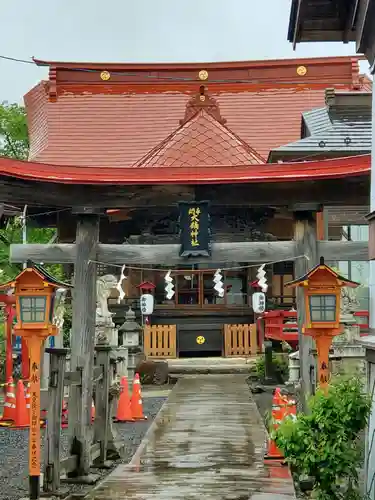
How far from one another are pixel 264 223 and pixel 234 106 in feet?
29.4

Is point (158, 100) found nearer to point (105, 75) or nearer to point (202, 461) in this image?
point (105, 75)

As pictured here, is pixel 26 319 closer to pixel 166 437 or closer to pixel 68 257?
pixel 68 257

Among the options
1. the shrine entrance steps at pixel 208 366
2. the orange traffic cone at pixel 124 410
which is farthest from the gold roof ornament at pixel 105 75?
the orange traffic cone at pixel 124 410

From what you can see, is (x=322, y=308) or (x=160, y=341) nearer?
(x=322, y=308)

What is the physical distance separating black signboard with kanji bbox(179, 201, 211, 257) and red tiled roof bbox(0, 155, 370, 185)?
0.50 metres

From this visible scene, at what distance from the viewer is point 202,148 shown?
77.8 ft

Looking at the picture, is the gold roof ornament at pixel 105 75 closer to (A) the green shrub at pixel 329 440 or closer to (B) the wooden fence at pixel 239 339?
(B) the wooden fence at pixel 239 339

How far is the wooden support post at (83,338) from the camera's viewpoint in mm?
10531

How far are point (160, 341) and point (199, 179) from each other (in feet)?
50.9

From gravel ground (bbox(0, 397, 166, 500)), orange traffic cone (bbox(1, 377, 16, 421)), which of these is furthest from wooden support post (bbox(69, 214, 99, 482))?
orange traffic cone (bbox(1, 377, 16, 421))

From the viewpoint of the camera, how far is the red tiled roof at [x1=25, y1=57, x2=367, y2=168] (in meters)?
30.1

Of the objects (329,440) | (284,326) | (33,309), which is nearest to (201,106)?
(284,326)

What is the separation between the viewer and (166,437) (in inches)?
516

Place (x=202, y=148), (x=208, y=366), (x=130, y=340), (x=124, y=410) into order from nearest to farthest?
(x=124, y=410)
(x=130, y=340)
(x=202, y=148)
(x=208, y=366)
